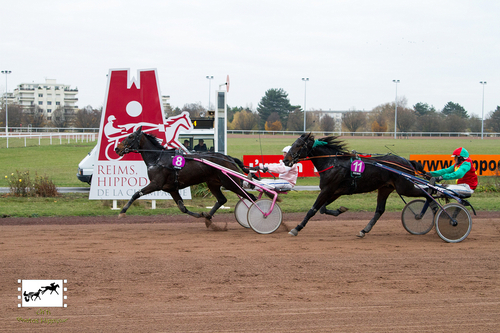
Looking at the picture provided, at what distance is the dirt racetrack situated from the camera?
13.1 feet

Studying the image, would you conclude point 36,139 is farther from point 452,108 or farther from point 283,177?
point 452,108

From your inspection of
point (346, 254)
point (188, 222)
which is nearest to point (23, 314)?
point (346, 254)

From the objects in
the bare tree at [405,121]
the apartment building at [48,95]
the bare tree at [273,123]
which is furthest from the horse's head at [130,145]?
the apartment building at [48,95]

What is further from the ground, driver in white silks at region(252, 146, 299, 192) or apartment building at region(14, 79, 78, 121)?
apartment building at region(14, 79, 78, 121)

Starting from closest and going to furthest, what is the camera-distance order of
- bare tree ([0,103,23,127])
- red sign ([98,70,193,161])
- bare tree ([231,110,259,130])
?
red sign ([98,70,193,161]) < bare tree ([231,110,259,130]) < bare tree ([0,103,23,127])

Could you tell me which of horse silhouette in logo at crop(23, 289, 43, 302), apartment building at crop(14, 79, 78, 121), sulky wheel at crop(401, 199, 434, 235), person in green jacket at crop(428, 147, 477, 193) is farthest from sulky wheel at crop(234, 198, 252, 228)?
apartment building at crop(14, 79, 78, 121)

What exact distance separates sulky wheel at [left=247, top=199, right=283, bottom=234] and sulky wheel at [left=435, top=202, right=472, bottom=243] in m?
2.55

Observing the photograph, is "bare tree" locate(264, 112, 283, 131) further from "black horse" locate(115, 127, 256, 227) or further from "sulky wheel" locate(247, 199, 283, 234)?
"sulky wheel" locate(247, 199, 283, 234)

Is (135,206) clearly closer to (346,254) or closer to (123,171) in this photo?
(123,171)

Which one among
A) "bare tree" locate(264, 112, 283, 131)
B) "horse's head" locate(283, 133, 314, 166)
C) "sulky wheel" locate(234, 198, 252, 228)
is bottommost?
"sulky wheel" locate(234, 198, 252, 228)

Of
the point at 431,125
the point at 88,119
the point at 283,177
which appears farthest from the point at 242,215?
the point at 431,125

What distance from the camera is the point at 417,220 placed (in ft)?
25.5

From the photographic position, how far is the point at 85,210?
1027 cm

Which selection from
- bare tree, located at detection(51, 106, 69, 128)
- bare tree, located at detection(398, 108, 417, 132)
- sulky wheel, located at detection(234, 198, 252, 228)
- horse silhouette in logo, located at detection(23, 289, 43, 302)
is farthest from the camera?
bare tree, located at detection(398, 108, 417, 132)
